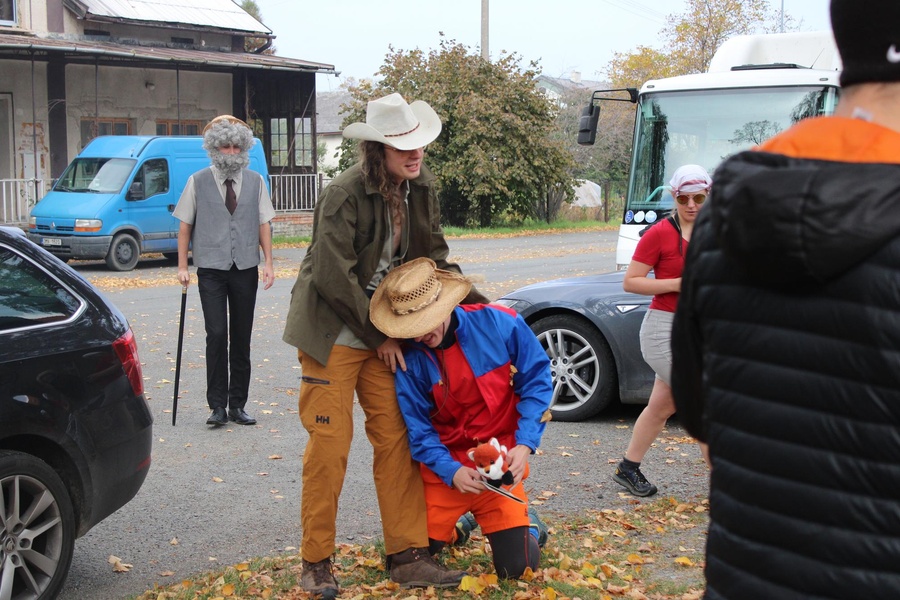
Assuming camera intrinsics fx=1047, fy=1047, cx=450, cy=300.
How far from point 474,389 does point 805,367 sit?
2912mm

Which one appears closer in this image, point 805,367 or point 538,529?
point 805,367

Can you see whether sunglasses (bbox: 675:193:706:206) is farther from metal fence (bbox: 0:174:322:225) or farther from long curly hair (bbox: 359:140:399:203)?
metal fence (bbox: 0:174:322:225)

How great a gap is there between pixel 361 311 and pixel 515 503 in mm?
1088

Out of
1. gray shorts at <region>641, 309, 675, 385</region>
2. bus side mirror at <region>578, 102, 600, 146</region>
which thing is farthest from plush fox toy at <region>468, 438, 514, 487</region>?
bus side mirror at <region>578, 102, 600, 146</region>

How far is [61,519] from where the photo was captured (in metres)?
4.33

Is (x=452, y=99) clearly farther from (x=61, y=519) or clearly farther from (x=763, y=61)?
(x=61, y=519)

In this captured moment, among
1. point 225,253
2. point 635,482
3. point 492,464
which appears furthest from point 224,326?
point 492,464

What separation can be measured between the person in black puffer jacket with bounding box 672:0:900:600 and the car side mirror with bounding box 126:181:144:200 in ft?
61.5

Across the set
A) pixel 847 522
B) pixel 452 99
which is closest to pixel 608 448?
pixel 847 522

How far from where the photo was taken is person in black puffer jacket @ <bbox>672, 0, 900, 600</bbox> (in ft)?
5.21

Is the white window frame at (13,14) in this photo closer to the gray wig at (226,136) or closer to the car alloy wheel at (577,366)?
the gray wig at (226,136)

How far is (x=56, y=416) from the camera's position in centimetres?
430

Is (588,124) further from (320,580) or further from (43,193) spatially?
(43,193)

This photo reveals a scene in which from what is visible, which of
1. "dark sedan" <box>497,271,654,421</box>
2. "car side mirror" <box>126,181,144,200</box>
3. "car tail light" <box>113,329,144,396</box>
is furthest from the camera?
"car side mirror" <box>126,181,144,200</box>
